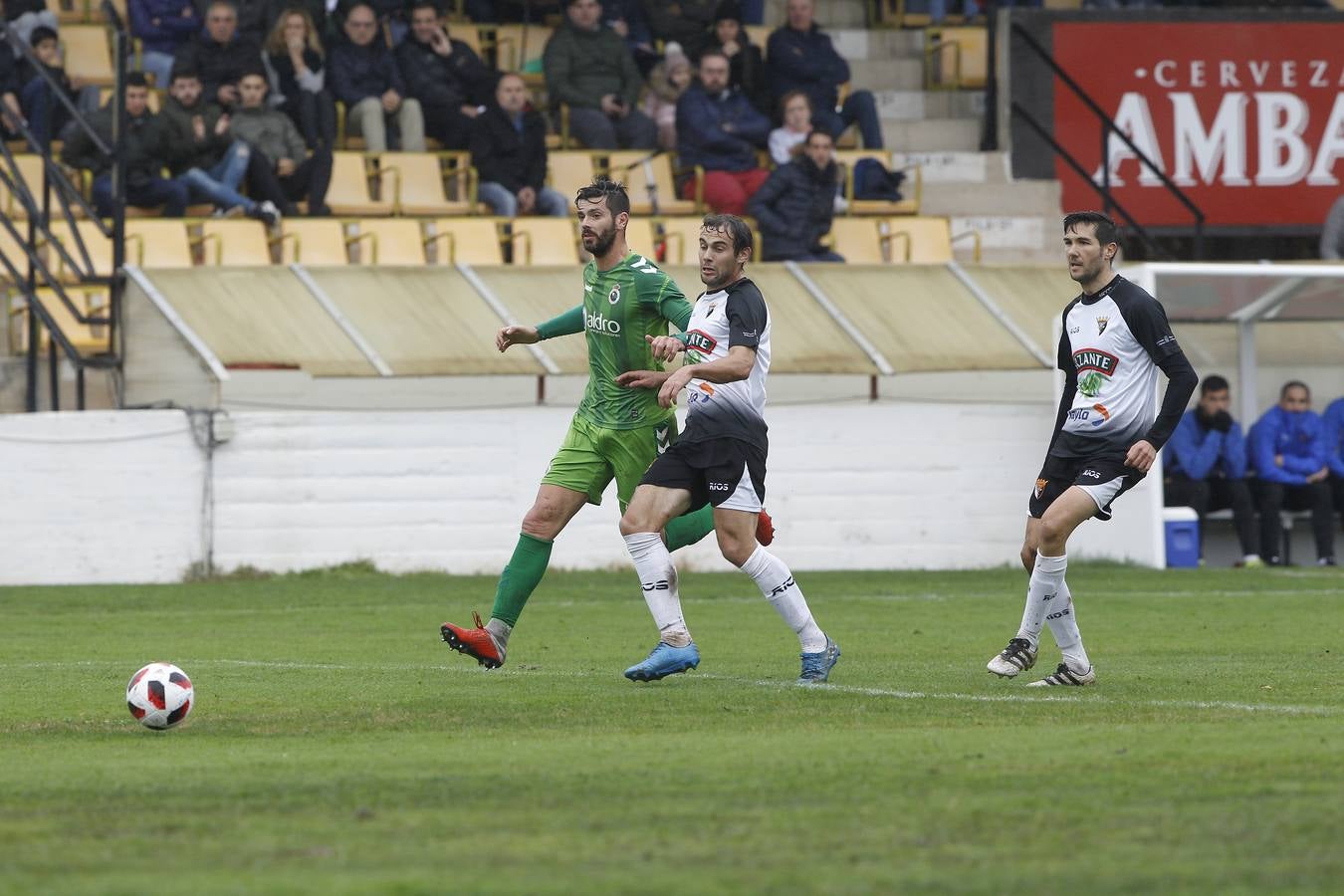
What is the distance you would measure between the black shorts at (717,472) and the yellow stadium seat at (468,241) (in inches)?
487

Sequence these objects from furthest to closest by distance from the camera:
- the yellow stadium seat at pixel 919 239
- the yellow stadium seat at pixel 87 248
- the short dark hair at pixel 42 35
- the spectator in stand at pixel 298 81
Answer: the yellow stadium seat at pixel 919 239 → the spectator in stand at pixel 298 81 → the short dark hair at pixel 42 35 → the yellow stadium seat at pixel 87 248

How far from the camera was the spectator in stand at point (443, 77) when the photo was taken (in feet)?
74.3

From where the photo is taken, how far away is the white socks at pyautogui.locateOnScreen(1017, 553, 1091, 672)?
9336 mm

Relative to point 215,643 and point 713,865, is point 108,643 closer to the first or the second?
point 215,643

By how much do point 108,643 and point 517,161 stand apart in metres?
10.7

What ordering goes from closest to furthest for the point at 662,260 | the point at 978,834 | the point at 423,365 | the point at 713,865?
the point at 713,865, the point at 978,834, the point at 423,365, the point at 662,260

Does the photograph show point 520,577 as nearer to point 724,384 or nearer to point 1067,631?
point 724,384

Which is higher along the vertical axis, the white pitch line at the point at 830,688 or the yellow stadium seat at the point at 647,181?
the yellow stadium seat at the point at 647,181

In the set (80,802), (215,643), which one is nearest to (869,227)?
(215,643)

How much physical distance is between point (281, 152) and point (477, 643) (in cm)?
1286

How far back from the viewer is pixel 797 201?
2198 cm

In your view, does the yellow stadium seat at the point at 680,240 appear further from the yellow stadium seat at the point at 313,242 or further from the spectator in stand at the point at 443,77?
the yellow stadium seat at the point at 313,242

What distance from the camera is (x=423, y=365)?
19.4m

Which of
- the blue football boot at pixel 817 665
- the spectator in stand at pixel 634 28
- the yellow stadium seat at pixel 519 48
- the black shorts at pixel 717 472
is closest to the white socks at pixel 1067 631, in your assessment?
the blue football boot at pixel 817 665
